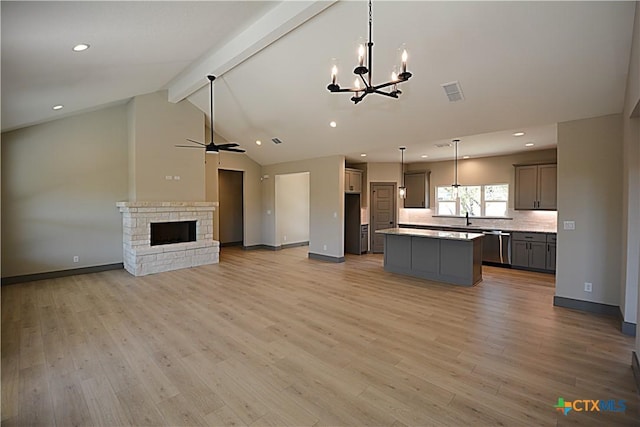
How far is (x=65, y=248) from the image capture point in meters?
6.33

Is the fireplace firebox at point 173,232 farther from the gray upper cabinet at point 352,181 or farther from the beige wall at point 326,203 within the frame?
the gray upper cabinet at point 352,181

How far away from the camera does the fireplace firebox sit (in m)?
7.26

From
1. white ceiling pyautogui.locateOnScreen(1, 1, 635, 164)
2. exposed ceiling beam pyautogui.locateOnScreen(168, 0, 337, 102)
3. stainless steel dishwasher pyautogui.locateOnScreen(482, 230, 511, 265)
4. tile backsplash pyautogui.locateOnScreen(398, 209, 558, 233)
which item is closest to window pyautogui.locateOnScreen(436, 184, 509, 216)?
tile backsplash pyautogui.locateOnScreen(398, 209, 558, 233)

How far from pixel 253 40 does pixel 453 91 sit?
9.57 feet

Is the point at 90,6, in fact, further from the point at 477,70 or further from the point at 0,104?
the point at 477,70

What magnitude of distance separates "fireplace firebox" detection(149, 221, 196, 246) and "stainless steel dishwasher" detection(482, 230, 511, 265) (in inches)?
278

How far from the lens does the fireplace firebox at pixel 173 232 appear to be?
7.26 meters

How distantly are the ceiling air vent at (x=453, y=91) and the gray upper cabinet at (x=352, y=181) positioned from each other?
414cm

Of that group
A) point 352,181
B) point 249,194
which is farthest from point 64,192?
point 352,181

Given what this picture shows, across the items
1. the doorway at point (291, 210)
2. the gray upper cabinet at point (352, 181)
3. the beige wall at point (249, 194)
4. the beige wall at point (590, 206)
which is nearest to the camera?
the beige wall at point (590, 206)

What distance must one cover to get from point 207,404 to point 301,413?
73cm

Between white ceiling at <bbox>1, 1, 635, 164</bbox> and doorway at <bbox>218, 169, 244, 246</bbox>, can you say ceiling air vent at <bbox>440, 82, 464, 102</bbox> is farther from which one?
doorway at <bbox>218, 169, 244, 246</bbox>

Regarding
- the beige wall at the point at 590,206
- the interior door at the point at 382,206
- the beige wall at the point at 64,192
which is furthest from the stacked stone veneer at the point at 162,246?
the beige wall at the point at 590,206

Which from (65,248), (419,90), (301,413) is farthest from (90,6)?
(65,248)
